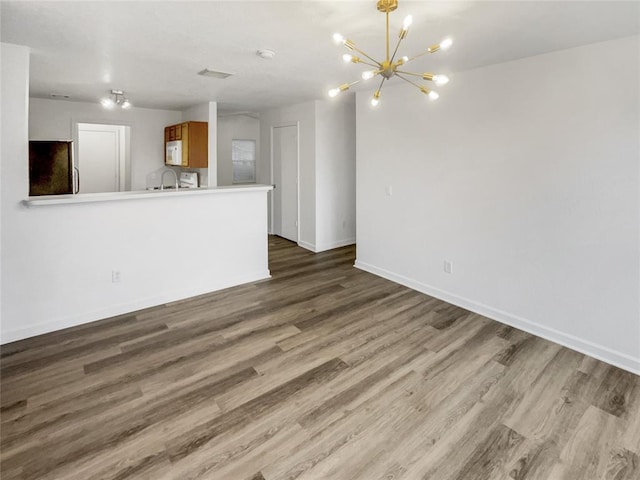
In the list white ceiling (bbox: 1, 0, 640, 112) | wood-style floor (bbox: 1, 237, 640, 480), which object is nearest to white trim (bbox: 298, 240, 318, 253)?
wood-style floor (bbox: 1, 237, 640, 480)

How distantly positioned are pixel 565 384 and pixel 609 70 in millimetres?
2254

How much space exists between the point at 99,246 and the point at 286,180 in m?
3.60

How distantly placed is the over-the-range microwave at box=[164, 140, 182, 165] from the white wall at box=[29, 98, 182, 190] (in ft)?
0.91

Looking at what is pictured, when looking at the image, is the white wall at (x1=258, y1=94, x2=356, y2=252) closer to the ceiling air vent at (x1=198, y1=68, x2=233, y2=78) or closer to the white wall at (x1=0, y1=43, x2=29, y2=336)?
the ceiling air vent at (x1=198, y1=68, x2=233, y2=78)

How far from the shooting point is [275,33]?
2594 mm

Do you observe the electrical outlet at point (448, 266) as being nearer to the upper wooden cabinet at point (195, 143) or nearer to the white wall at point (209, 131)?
the white wall at point (209, 131)

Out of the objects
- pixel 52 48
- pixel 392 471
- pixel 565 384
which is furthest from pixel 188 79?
pixel 565 384

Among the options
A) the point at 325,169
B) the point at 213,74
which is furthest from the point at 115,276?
the point at 325,169

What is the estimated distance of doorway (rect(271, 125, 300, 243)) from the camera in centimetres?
621

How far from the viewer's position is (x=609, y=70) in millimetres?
2629

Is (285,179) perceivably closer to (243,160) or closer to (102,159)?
(243,160)

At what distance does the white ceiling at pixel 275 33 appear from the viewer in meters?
2.17

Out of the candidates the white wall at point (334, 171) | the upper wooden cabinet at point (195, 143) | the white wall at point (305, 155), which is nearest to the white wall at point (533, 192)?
the white wall at point (334, 171)

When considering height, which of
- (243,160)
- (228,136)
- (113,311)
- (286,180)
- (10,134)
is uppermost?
(228,136)
